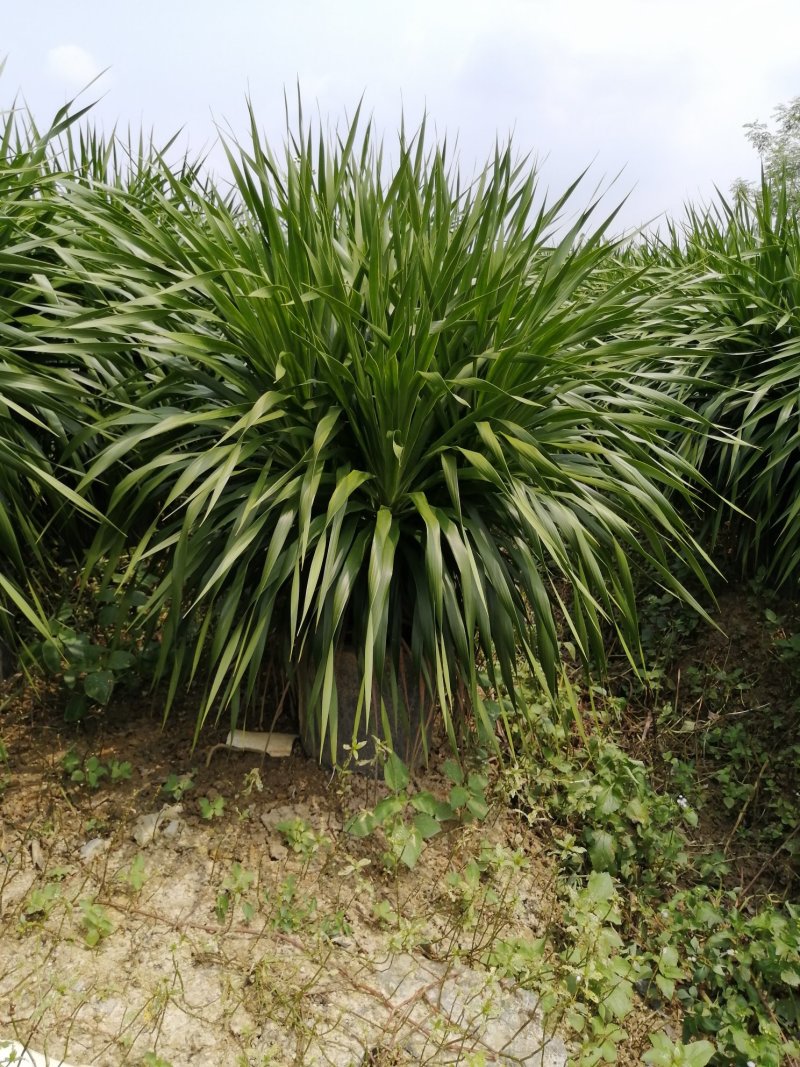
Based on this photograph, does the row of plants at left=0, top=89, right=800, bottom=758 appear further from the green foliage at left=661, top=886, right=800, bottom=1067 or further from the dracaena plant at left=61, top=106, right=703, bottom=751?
the green foliage at left=661, top=886, right=800, bottom=1067

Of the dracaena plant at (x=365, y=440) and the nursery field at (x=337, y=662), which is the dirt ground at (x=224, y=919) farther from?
the dracaena plant at (x=365, y=440)

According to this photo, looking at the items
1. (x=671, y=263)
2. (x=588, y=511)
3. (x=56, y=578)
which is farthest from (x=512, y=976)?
(x=671, y=263)

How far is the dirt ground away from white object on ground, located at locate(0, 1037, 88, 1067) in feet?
0.10

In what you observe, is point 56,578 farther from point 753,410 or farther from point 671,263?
point 671,263

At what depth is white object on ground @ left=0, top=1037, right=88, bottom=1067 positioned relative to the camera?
1.44 m

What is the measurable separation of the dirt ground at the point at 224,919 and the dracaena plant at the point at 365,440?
0.31 metres

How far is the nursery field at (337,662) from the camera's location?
Result: 5.97 feet

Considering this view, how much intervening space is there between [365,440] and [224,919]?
120 centimetres

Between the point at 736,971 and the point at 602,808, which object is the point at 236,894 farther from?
the point at 736,971

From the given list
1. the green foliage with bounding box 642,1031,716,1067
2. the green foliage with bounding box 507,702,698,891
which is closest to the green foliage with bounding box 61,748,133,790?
the green foliage with bounding box 507,702,698,891

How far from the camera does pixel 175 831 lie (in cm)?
212

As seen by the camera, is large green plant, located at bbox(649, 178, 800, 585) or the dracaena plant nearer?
the dracaena plant

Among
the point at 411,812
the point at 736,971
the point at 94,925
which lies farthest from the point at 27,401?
the point at 736,971

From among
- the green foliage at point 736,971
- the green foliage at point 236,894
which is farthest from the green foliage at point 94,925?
the green foliage at point 736,971
